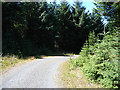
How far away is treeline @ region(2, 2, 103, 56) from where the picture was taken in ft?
34.2

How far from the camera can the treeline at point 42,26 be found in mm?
10422

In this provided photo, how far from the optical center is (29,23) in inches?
577

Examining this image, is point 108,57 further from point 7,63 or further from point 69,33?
point 69,33

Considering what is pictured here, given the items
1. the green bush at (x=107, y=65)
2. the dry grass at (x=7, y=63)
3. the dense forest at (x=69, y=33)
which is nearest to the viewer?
the green bush at (x=107, y=65)

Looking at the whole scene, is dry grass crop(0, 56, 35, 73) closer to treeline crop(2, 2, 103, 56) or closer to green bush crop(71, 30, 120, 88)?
treeline crop(2, 2, 103, 56)

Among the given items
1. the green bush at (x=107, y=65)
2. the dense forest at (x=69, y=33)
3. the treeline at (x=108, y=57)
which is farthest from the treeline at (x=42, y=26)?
the green bush at (x=107, y=65)

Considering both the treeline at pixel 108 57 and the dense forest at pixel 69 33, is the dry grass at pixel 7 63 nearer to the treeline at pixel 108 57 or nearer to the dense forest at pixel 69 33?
the dense forest at pixel 69 33

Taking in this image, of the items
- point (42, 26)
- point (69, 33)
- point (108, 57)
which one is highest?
point (42, 26)

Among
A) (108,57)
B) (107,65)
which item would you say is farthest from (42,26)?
(107,65)

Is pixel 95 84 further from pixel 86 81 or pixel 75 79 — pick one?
pixel 75 79

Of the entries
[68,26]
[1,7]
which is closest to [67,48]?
[68,26]

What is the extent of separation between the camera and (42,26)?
15180 mm

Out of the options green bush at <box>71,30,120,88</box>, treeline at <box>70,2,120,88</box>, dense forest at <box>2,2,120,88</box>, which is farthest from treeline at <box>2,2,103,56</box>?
green bush at <box>71,30,120,88</box>

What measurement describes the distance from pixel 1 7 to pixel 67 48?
14.5 meters
